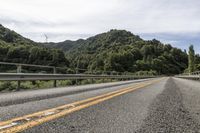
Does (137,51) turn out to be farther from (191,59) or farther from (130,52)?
(191,59)

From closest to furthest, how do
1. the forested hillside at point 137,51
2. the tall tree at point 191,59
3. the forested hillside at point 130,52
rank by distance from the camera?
the tall tree at point 191,59 < the forested hillside at point 130,52 < the forested hillside at point 137,51

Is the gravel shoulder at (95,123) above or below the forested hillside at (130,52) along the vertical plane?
below

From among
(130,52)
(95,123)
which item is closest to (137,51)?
(130,52)

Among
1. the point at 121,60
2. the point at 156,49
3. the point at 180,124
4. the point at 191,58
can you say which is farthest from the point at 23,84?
the point at 156,49

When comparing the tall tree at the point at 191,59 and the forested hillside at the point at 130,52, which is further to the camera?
the forested hillside at the point at 130,52

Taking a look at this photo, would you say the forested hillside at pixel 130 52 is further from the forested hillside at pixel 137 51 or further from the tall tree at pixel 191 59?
the tall tree at pixel 191 59

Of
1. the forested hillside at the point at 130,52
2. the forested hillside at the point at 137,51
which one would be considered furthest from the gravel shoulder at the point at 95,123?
the forested hillside at the point at 137,51

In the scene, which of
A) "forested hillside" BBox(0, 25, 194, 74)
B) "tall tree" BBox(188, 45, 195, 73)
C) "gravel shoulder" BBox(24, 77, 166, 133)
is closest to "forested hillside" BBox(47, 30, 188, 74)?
"forested hillside" BBox(0, 25, 194, 74)

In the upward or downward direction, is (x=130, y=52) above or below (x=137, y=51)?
below

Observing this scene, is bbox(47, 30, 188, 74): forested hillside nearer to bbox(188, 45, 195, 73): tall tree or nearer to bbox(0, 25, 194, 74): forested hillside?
bbox(0, 25, 194, 74): forested hillside

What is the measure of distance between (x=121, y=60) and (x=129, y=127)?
108694 millimetres

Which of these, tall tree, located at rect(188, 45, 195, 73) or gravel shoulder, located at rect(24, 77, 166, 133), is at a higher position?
tall tree, located at rect(188, 45, 195, 73)

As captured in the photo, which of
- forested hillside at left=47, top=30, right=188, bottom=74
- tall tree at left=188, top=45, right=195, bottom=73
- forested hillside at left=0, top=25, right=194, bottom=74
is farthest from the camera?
forested hillside at left=47, top=30, right=188, bottom=74

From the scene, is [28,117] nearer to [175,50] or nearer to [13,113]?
[13,113]
